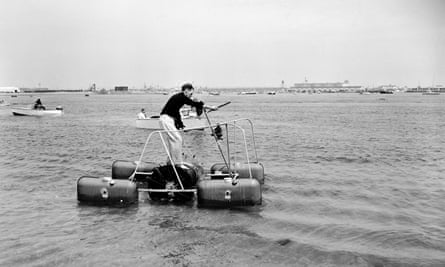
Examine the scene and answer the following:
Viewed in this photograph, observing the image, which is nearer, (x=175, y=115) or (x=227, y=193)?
(x=227, y=193)

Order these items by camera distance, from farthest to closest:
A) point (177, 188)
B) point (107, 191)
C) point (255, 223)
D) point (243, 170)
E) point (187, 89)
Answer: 1. point (243, 170)
2. point (187, 89)
3. point (177, 188)
4. point (107, 191)
5. point (255, 223)

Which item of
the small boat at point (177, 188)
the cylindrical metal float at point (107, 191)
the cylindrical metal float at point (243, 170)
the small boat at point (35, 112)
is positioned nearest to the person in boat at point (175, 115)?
the small boat at point (177, 188)

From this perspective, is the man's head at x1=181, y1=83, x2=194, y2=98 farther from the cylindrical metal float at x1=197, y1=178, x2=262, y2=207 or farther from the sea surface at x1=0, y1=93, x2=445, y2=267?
the sea surface at x1=0, y1=93, x2=445, y2=267

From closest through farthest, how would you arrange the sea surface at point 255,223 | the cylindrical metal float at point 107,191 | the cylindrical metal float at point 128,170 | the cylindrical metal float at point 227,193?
the sea surface at point 255,223
the cylindrical metal float at point 227,193
the cylindrical metal float at point 107,191
the cylindrical metal float at point 128,170

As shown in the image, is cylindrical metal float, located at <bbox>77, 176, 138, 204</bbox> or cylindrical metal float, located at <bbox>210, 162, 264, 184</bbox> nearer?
cylindrical metal float, located at <bbox>77, 176, 138, 204</bbox>

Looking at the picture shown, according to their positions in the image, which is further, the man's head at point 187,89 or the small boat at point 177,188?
the man's head at point 187,89

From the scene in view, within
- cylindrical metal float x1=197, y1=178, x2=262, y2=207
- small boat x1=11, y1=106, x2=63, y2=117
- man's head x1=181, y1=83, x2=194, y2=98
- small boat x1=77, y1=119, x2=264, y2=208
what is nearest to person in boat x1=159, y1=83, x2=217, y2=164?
man's head x1=181, y1=83, x2=194, y2=98

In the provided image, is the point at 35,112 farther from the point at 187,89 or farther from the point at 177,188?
the point at 177,188

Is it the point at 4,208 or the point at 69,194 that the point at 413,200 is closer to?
the point at 69,194

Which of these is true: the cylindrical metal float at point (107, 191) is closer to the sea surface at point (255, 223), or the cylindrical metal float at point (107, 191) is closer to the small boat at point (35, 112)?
the sea surface at point (255, 223)

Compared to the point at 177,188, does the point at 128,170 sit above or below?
above

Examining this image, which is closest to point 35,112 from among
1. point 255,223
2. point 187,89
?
point 187,89

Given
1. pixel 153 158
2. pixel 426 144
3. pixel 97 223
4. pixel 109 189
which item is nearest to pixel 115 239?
pixel 97 223

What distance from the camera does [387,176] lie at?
16.2 meters
